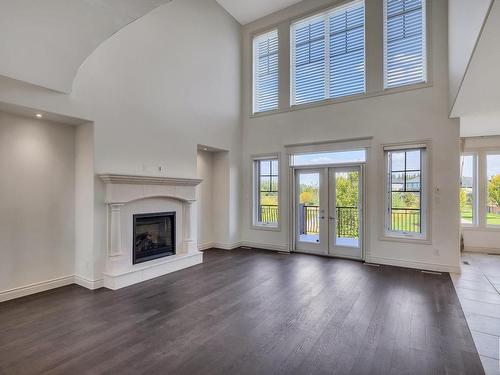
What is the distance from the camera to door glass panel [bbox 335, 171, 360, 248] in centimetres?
609

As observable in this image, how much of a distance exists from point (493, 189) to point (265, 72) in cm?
633

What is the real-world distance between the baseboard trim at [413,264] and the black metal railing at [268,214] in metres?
2.38

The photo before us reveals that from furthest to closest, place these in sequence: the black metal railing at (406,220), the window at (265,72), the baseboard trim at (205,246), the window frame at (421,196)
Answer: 1. the window at (265,72)
2. the baseboard trim at (205,246)
3. the black metal railing at (406,220)
4. the window frame at (421,196)

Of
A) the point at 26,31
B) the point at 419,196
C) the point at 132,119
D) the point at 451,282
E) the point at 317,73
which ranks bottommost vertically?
the point at 451,282

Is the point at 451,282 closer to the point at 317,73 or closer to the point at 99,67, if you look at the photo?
the point at 317,73

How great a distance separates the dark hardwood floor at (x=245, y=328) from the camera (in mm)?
2400

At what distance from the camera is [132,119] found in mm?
4797

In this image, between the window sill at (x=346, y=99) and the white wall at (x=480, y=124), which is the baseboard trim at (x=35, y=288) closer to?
the window sill at (x=346, y=99)

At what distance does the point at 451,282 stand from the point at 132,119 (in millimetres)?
6015

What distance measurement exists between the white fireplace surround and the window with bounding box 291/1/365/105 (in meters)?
3.65

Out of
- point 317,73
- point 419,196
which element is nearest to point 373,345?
point 419,196

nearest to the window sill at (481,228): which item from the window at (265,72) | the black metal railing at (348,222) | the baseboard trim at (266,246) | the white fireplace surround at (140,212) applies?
the black metal railing at (348,222)

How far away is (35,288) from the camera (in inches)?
161

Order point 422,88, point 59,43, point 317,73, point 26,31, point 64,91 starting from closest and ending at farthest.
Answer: point 26,31
point 59,43
point 64,91
point 422,88
point 317,73
